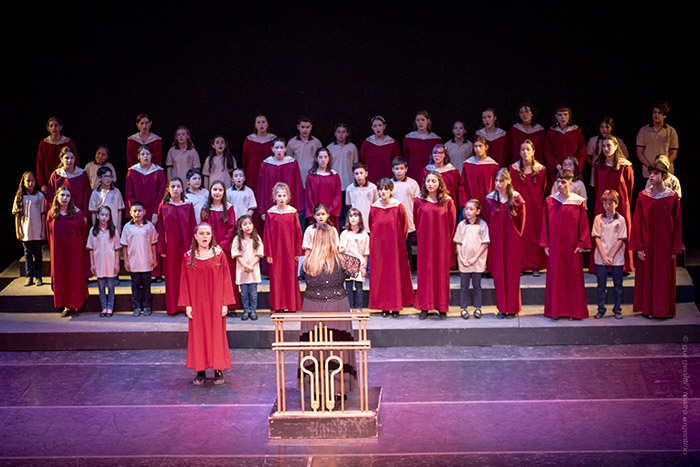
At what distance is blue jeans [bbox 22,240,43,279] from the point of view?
963 cm

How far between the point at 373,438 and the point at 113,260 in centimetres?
364

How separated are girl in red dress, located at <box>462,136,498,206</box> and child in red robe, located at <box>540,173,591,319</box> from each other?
0.90 m

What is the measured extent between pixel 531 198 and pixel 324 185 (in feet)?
6.82

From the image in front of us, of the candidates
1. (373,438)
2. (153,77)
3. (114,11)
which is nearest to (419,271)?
(373,438)

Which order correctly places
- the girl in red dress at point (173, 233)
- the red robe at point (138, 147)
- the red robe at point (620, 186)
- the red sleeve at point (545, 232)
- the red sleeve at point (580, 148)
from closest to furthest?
1. the red sleeve at point (545, 232)
2. the girl in red dress at point (173, 233)
3. the red robe at point (620, 186)
4. the red sleeve at point (580, 148)
5. the red robe at point (138, 147)

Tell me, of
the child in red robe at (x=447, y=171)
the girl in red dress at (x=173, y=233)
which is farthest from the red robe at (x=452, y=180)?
the girl in red dress at (x=173, y=233)

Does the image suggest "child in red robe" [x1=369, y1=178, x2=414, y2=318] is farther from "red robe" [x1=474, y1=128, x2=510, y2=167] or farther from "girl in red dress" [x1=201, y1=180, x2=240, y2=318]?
"red robe" [x1=474, y1=128, x2=510, y2=167]

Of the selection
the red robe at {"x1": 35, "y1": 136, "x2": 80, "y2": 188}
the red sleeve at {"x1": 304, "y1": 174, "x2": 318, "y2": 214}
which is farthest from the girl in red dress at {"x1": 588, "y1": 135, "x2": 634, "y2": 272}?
the red robe at {"x1": 35, "y1": 136, "x2": 80, "y2": 188}

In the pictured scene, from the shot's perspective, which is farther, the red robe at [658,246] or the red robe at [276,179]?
the red robe at [276,179]

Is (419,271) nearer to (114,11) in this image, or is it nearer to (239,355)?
(239,355)

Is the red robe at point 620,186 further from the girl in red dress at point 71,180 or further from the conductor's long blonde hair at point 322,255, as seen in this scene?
the girl in red dress at point 71,180

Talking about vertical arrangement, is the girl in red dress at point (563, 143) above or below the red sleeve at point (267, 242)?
above

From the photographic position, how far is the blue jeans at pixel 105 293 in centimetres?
902

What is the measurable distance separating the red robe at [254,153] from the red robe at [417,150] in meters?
1.43
